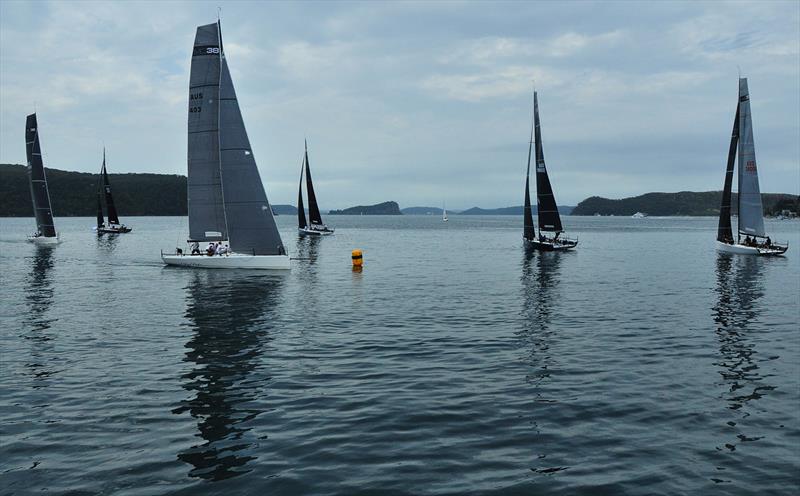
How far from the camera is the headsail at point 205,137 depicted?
42.7 m

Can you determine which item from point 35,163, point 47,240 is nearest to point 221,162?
point 35,163

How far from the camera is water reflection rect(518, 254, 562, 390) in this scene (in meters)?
18.1

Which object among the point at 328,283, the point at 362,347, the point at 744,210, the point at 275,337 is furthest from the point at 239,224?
the point at 744,210

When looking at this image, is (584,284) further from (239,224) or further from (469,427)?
(469,427)

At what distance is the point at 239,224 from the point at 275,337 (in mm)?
23039

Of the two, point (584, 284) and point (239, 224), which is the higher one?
point (239, 224)

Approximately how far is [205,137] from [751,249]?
55.9 metres

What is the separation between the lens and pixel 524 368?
17250 mm

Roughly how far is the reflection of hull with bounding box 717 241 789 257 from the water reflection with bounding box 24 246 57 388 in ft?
210

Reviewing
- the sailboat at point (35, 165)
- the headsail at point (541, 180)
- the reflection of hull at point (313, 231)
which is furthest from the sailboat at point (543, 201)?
the sailboat at point (35, 165)

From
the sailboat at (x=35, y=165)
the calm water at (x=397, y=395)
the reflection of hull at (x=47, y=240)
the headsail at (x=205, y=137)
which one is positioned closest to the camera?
the calm water at (x=397, y=395)

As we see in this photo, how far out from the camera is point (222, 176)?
42.5 m

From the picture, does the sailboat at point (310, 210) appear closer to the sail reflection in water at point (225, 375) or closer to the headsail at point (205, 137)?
the headsail at point (205, 137)

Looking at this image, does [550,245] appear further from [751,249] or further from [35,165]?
[35,165]
